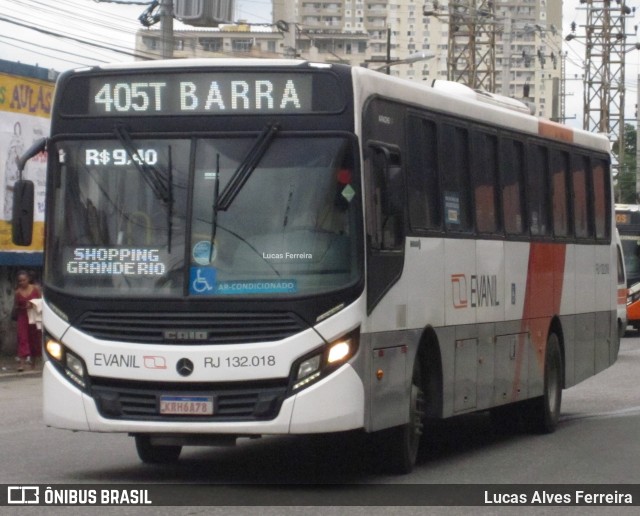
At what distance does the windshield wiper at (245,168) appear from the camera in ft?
37.3

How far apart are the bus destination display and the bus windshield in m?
0.25

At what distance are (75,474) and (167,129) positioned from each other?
2.75 meters

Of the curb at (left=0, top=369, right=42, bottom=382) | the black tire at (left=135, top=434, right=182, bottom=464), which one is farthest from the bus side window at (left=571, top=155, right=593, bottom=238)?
the curb at (left=0, top=369, right=42, bottom=382)

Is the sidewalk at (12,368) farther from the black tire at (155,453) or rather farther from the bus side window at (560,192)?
the black tire at (155,453)

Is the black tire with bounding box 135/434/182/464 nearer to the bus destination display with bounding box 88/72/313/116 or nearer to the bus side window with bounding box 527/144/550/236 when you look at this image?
the bus destination display with bounding box 88/72/313/116

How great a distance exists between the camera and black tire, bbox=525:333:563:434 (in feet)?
55.3

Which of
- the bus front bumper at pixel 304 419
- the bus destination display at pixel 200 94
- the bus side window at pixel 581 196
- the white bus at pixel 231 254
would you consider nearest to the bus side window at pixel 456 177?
the white bus at pixel 231 254

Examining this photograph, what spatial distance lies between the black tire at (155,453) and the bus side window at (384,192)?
2.71 m

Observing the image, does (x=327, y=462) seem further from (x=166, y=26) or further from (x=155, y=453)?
(x=166, y=26)

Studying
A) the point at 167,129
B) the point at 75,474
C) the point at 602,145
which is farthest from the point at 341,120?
the point at 602,145

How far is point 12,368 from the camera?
90.6ft

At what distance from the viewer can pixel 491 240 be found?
1488 centimetres

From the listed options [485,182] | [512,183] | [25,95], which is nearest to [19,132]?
[25,95]

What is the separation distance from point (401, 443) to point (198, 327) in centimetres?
206
